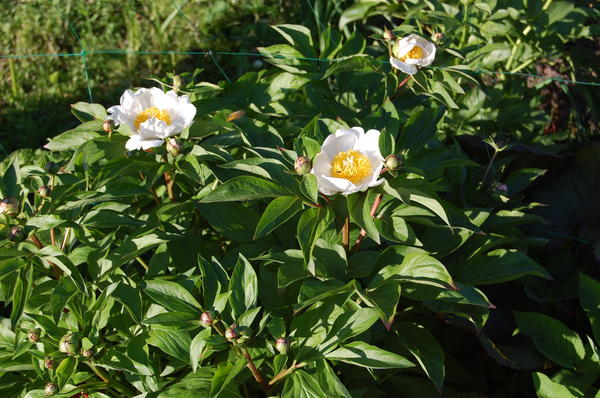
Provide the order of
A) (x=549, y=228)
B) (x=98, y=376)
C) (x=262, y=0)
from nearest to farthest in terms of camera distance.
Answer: (x=98, y=376) < (x=549, y=228) < (x=262, y=0)

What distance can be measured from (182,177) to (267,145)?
25 centimetres

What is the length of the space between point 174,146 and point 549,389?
1074 mm

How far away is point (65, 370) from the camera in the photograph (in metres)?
1.40

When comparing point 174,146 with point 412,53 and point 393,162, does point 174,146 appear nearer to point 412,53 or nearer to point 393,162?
point 393,162

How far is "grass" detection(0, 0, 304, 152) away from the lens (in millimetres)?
3674

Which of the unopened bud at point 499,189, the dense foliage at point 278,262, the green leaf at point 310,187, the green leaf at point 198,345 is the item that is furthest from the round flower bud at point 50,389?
the unopened bud at point 499,189

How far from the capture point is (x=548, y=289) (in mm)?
2109

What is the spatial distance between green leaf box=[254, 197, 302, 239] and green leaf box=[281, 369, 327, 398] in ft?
1.01

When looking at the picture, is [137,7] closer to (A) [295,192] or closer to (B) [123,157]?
(B) [123,157]

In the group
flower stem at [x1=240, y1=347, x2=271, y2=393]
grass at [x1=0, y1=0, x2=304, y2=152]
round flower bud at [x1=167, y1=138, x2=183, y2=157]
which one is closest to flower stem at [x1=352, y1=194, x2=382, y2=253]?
flower stem at [x1=240, y1=347, x2=271, y2=393]

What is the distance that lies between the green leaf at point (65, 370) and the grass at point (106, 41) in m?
2.34

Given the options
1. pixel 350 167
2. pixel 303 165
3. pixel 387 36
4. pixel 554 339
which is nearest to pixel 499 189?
pixel 554 339

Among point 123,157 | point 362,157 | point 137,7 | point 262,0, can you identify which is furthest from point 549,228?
point 137,7

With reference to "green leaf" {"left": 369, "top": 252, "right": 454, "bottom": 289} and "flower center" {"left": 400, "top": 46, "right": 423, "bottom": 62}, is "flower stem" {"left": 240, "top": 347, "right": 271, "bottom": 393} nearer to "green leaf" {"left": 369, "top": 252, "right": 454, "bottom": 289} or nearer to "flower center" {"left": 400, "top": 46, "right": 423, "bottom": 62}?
"green leaf" {"left": 369, "top": 252, "right": 454, "bottom": 289}
